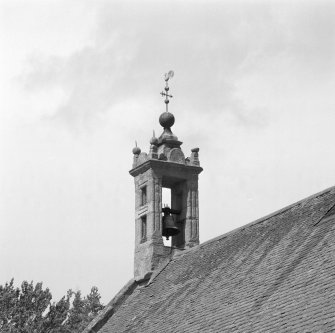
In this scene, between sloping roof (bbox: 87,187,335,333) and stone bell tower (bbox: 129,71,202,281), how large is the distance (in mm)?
998

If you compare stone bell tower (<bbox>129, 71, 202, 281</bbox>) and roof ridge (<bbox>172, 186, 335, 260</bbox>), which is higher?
stone bell tower (<bbox>129, 71, 202, 281</bbox>)

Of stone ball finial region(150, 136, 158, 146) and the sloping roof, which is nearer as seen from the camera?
the sloping roof

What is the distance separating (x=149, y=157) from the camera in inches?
1176

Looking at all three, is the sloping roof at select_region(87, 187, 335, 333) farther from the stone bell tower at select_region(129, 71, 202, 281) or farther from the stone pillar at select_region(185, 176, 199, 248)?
the stone pillar at select_region(185, 176, 199, 248)

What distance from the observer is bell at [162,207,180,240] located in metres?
29.5

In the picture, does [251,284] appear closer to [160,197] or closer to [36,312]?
[160,197]

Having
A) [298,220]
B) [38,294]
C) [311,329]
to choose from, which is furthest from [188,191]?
[38,294]

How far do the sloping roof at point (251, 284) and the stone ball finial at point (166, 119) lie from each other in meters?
4.93

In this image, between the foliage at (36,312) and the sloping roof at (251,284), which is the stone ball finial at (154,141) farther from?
the foliage at (36,312)

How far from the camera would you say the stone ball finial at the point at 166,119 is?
3112cm

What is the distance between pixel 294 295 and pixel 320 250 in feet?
5.32

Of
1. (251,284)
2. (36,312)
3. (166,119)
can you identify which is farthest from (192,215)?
(36,312)

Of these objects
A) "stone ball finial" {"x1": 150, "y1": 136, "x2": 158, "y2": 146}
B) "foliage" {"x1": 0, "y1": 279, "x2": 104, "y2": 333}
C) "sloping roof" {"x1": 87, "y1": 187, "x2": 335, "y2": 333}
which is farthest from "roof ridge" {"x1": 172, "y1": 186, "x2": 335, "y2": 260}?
"foliage" {"x1": 0, "y1": 279, "x2": 104, "y2": 333}

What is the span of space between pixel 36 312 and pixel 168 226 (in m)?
27.9
